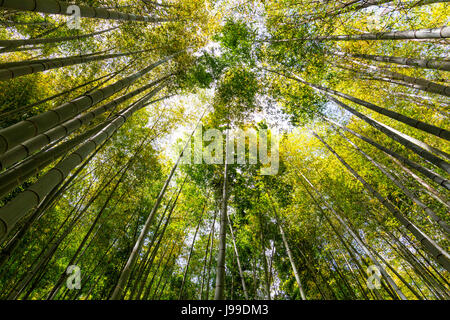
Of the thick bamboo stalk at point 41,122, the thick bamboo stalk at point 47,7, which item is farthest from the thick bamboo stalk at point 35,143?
the thick bamboo stalk at point 47,7

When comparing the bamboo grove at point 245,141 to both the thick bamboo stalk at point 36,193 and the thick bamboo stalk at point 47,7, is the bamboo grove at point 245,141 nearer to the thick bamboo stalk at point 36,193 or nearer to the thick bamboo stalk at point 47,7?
the thick bamboo stalk at point 47,7

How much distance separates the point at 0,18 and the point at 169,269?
6.58 meters

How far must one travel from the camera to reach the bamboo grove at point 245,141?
10.7 ft

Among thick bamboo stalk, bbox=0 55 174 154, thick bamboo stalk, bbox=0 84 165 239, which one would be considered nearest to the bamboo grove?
thick bamboo stalk, bbox=0 55 174 154

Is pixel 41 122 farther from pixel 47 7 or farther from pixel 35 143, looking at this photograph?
pixel 47 7

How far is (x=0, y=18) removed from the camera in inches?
116

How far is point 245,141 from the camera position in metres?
5.98

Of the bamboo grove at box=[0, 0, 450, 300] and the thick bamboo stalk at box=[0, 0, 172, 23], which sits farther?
the bamboo grove at box=[0, 0, 450, 300]

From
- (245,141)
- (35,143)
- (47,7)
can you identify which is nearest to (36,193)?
(35,143)

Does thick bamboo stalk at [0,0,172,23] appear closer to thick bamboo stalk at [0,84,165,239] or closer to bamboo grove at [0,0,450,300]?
bamboo grove at [0,0,450,300]

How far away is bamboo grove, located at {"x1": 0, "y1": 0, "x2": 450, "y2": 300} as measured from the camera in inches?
129

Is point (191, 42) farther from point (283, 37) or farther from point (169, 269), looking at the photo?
point (169, 269)

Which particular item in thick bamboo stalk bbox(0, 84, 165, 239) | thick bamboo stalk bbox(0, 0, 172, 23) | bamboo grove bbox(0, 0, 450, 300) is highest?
bamboo grove bbox(0, 0, 450, 300)
